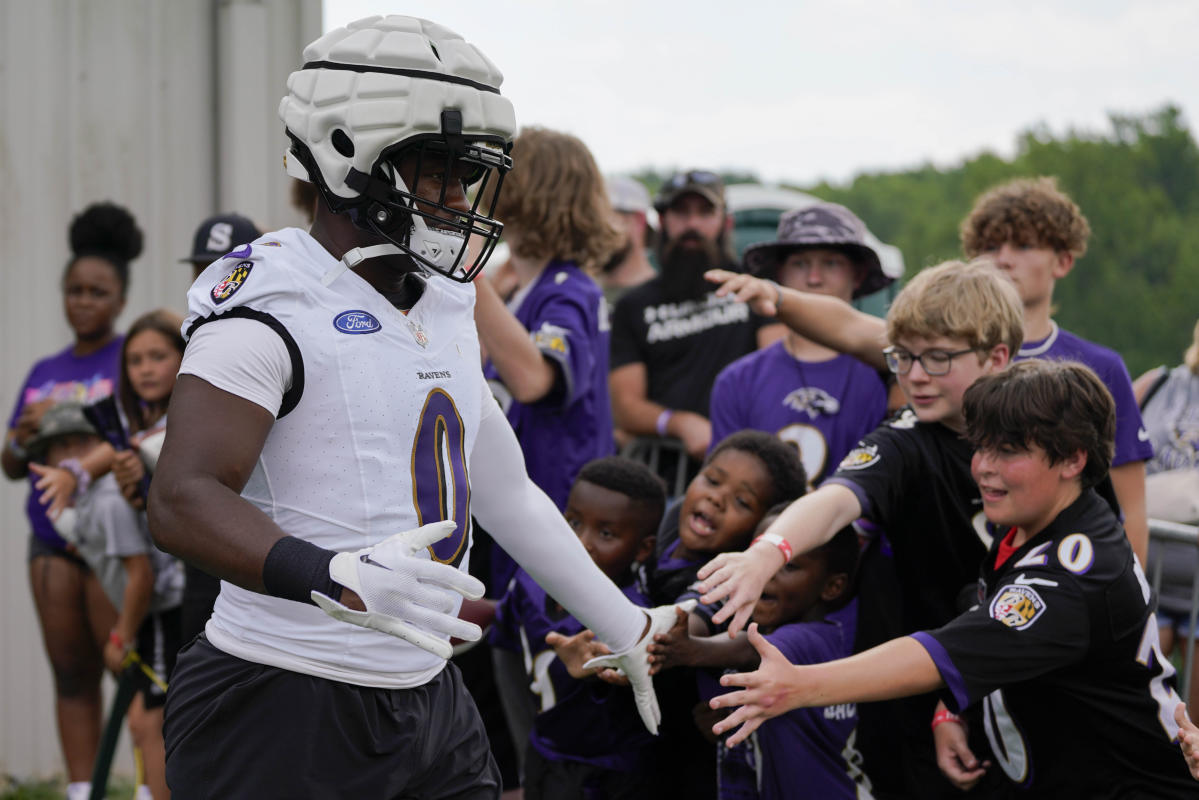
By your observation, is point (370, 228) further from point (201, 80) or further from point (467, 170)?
point (201, 80)

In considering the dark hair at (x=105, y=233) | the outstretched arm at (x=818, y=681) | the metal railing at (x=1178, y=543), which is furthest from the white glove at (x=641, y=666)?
the dark hair at (x=105, y=233)

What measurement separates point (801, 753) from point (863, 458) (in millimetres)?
751

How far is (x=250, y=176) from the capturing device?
575 centimetres

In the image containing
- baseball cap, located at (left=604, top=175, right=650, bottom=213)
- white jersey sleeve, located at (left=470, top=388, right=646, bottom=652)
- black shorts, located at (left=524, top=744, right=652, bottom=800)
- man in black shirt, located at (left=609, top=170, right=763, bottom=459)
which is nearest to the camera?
white jersey sleeve, located at (left=470, top=388, right=646, bottom=652)

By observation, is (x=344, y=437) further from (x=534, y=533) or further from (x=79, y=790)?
(x=79, y=790)

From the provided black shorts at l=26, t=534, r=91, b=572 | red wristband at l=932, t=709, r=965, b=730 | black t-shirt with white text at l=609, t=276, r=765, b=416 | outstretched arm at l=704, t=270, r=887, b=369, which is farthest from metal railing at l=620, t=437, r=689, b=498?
black shorts at l=26, t=534, r=91, b=572

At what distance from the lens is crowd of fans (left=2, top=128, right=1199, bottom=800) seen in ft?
10.2

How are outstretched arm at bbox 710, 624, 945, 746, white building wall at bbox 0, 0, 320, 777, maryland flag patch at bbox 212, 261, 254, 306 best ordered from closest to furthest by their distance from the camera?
→ maryland flag patch at bbox 212, 261, 254, 306 → outstretched arm at bbox 710, 624, 945, 746 → white building wall at bbox 0, 0, 320, 777

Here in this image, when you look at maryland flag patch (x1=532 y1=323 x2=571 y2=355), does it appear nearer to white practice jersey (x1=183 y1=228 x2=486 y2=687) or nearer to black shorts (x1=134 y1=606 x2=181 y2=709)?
white practice jersey (x1=183 y1=228 x2=486 y2=687)

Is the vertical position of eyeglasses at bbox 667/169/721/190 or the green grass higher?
eyeglasses at bbox 667/169/721/190

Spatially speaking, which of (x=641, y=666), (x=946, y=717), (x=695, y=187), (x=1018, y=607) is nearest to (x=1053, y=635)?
(x=1018, y=607)

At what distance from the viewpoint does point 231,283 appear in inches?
79.9

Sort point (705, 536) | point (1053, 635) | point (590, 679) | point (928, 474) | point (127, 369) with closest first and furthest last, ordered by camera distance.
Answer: point (1053, 635) < point (928, 474) < point (590, 679) < point (705, 536) < point (127, 369)

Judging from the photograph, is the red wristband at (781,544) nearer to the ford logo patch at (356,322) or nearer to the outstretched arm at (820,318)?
the outstretched arm at (820,318)
